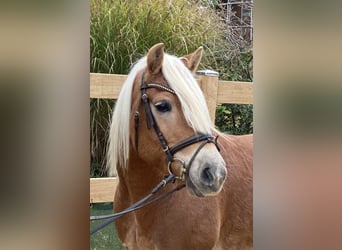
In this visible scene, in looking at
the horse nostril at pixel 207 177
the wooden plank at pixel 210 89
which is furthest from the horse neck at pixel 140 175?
the wooden plank at pixel 210 89

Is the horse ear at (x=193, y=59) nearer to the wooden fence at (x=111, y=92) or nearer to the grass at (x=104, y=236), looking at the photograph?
the wooden fence at (x=111, y=92)

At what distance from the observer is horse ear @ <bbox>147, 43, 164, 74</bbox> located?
1.41 m

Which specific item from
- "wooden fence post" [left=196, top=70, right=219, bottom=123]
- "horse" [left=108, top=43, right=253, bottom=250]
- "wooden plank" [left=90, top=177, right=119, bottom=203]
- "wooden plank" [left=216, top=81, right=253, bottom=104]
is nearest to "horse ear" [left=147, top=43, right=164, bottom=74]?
"horse" [left=108, top=43, right=253, bottom=250]

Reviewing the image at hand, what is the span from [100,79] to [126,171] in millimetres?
308

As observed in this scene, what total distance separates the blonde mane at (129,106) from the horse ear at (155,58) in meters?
0.02

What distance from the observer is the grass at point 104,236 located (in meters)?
1.40

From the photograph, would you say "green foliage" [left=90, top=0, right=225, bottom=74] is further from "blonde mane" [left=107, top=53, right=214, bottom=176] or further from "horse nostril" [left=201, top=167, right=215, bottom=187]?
"horse nostril" [left=201, top=167, right=215, bottom=187]

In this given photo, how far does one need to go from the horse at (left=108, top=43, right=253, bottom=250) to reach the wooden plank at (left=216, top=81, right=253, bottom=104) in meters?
0.12

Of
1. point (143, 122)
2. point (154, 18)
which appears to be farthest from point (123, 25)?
point (143, 122)

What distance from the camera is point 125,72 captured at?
1422 millimetres

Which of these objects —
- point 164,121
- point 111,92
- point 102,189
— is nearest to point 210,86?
point 164,121
